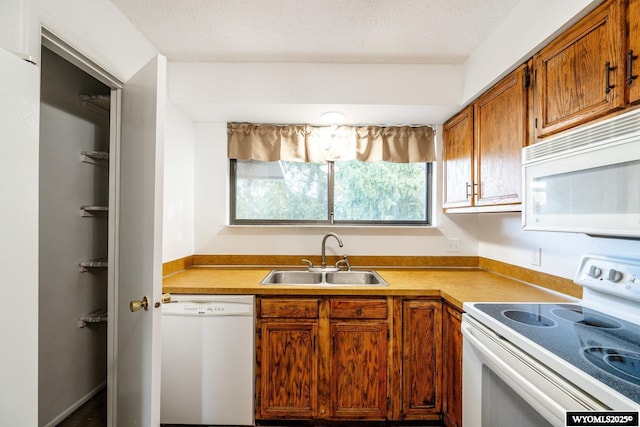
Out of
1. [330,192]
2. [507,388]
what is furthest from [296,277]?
[507,388]

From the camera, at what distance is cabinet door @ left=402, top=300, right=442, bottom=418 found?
176 centimetres

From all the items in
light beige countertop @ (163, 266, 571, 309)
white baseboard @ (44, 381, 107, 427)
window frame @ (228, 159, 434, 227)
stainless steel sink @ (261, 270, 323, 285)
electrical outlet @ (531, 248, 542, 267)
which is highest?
window frame @ (228, 159, 434, 227)

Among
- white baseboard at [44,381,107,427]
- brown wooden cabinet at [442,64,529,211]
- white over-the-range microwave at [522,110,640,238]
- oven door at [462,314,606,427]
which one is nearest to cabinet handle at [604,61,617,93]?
white over-the-range microwave at [522,110,640,238]

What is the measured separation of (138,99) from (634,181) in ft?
6.29

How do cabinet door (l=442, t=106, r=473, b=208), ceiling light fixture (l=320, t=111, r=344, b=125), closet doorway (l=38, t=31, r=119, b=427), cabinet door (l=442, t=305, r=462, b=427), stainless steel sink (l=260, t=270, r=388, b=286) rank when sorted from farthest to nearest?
stainless steel sink (l=260, t=270, r=388, b=286) → ceiling light fixture (l=320, t=111, r=344, b=125) → cabinet door (l=442, t=106, r=473, b=208) → closet doorway (l=38, t=31, r=119, b=427) → cabinet door (l=442, t=305, r=462, b=427)

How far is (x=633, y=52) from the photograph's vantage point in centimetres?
96

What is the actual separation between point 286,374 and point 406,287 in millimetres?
932

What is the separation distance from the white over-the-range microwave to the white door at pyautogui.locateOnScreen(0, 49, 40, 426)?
6.07ft

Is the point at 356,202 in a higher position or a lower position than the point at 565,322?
higher

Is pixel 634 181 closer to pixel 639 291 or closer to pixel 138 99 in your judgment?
pixel 639 291

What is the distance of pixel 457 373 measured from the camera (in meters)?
1.61

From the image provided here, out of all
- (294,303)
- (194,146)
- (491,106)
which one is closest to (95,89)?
(194,146)

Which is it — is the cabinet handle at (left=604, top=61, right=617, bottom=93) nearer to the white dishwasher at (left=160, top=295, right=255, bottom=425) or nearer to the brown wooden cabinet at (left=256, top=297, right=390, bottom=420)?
the brown wooden cabinet at (left=256, top=297, right=390, bottom=420)

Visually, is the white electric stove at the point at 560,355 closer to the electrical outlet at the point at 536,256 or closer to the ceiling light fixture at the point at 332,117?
the electrical outlet at the point at 536,256
